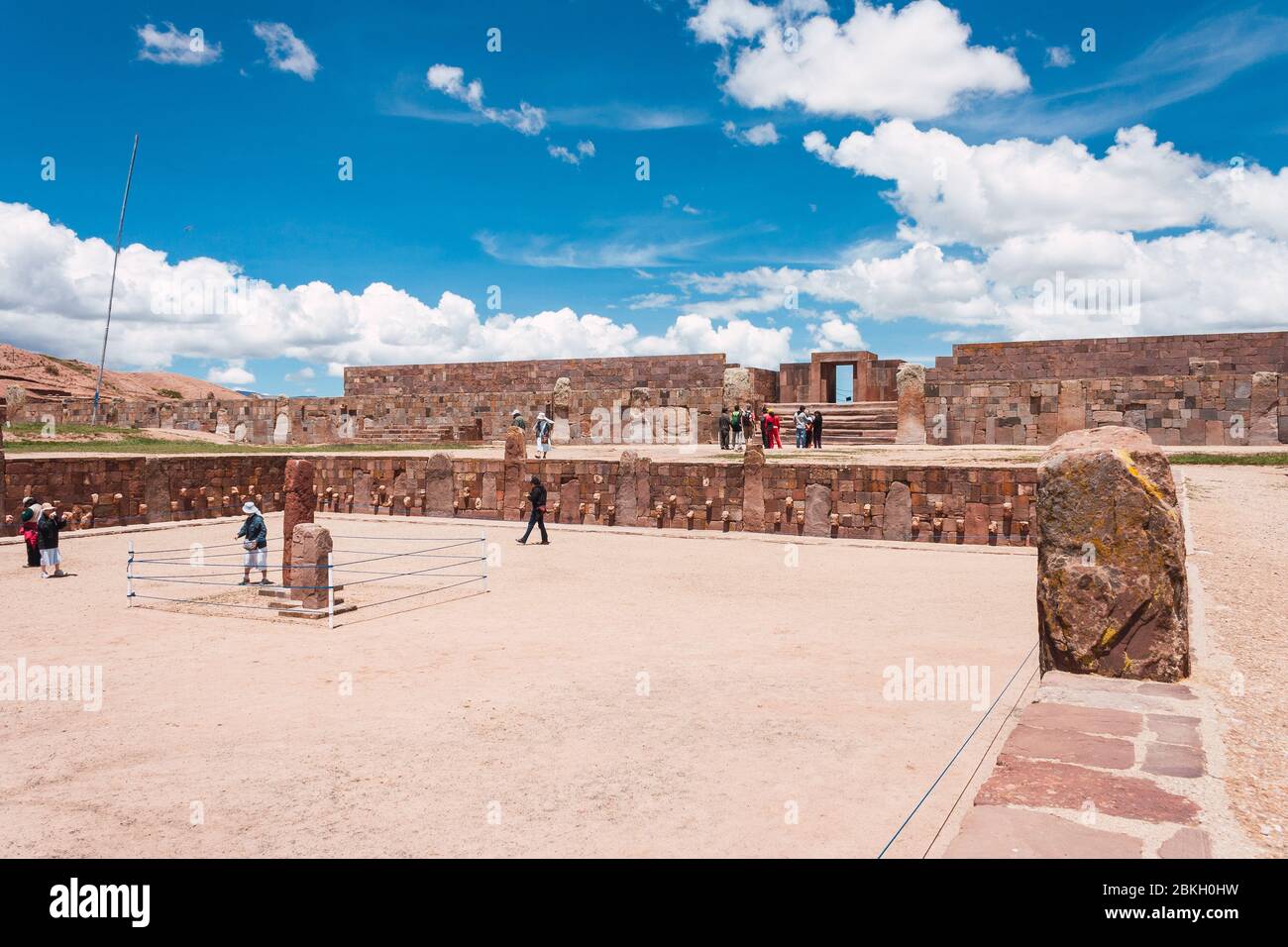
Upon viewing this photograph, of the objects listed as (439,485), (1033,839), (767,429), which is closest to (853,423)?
(767,429)

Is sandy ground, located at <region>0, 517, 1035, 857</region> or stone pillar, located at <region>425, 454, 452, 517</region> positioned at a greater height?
stone pillar, located at <region>425, 454, 452, 517</region>

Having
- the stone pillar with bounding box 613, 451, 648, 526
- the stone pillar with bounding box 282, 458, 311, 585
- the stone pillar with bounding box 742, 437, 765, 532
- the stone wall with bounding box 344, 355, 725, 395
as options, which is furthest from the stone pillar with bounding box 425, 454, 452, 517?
the stone wall with bounding box 344, 355, 725, 395

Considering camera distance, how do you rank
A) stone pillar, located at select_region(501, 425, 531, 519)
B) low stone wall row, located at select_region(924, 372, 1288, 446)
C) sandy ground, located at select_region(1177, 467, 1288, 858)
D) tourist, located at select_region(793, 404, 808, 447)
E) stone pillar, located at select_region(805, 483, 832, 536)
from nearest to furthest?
1. sandy ground, located at select_region(1177, 467, 1288, 858)
2. stone pillar, located at select_region(805, 483, 832, 536)
3. stone pillar, located at select_region(501, 425, 531, 519)
4. low stone wall row, located at select_region(924, 372, 1288, 446)
5. tourist, located at select_region(793, 404, 808, 447)

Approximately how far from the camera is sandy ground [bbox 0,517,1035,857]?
4141mm

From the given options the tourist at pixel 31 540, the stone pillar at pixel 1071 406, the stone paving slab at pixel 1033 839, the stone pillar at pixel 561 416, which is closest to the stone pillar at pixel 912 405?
the stone pillar at pixel 1071 406

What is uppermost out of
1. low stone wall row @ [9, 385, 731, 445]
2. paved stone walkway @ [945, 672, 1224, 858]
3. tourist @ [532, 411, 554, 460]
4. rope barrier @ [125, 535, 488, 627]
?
low stone wall row @ [9, 385, 731, 445]

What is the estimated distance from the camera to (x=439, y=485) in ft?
65.6

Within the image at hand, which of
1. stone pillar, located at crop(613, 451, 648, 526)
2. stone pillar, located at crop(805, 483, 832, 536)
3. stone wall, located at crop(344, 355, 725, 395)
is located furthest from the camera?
stone wall, located at crop(344, 355, 725, 395)

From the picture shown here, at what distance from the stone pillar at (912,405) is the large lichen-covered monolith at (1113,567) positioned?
58.3 ft

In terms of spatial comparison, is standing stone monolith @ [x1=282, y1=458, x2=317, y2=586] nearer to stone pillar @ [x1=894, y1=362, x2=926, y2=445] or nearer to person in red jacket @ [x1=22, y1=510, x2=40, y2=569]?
person in red jacket @ [x1=22, y1=510, x2=40, y2=569]

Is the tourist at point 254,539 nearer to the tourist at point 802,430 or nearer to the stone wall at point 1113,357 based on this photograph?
the tourist at point 802,430

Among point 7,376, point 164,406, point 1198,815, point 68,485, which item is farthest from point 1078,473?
point 7,376

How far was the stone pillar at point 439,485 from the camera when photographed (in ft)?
65.3
